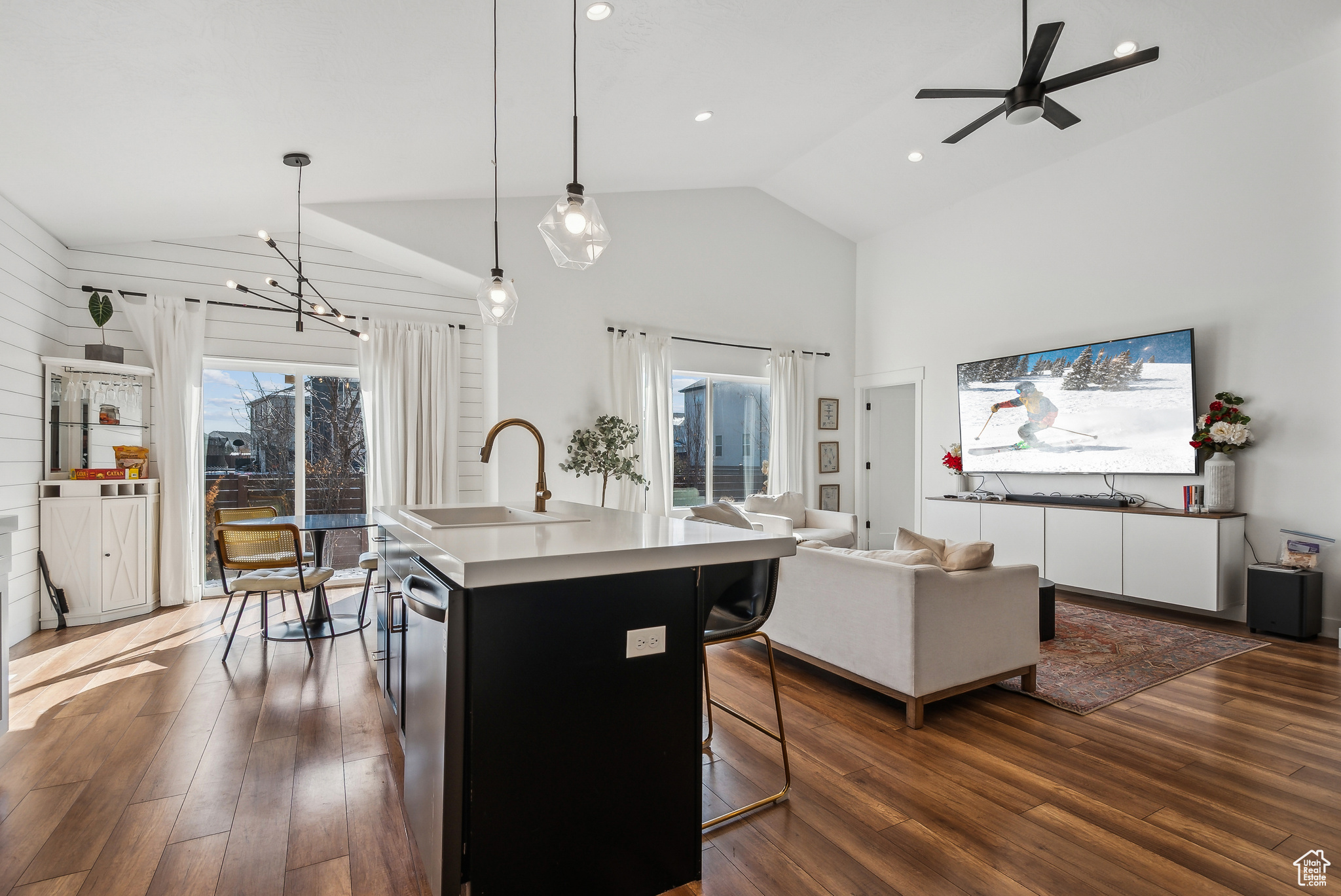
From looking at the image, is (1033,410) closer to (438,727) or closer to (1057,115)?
(1057,115)

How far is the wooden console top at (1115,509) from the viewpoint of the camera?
461cm

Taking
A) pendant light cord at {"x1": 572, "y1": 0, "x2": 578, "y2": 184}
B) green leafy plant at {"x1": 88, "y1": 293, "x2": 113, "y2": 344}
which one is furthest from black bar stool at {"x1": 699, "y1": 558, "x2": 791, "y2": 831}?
green leafy plant at {"x1": 88, "y1": 293, "x2": 113, "y2": 344}

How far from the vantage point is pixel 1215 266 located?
4.88 meters

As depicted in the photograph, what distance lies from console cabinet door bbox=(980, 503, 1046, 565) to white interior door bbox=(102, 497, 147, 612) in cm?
646

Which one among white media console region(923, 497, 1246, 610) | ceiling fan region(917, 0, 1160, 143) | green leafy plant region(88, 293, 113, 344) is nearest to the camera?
ceiling fan region(917, 0, 1160, 143)

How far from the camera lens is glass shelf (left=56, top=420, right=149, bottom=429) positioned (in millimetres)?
4348

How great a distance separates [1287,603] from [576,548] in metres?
4.98

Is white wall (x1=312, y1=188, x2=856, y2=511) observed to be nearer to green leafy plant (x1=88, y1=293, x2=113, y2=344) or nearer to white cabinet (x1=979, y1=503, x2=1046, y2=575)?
green leafy plant (x1=88, y1=293, x2=113, y2=344)

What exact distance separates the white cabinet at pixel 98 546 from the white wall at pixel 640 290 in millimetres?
2422

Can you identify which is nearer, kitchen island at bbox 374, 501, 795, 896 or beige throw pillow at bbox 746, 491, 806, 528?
kitchen island at bbox 374, 501, 795, 896

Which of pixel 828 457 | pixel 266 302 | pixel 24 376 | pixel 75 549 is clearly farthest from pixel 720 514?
pixel 24 376

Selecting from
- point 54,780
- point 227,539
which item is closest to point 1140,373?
point 227,539

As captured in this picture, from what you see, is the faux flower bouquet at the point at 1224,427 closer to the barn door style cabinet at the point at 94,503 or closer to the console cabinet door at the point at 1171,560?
the console cabinet door at the point at 1171,560

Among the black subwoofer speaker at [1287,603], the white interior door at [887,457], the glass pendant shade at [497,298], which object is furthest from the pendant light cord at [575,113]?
the white interior door at [887,457]
